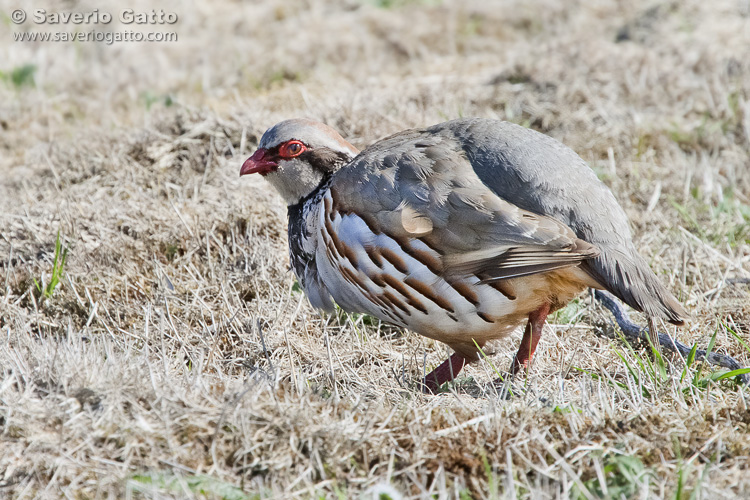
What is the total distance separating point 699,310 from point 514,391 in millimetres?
1252

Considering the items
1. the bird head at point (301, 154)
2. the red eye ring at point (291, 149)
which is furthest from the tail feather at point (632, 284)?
the red eye ring at point (291, 149)

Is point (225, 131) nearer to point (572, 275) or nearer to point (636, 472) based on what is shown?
point (572, 275)

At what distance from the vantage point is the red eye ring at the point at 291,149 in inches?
158

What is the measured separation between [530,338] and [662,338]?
63cm

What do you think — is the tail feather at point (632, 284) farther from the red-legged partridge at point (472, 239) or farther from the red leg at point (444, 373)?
the red leg at point (444, 373)

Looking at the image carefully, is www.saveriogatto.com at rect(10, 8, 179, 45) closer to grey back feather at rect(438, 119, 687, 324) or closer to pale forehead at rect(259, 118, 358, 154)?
pale forehead at rect(259, 118, 358, 154)

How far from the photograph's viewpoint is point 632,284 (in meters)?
3.12

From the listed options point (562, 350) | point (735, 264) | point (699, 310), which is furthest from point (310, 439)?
point (735, 264)

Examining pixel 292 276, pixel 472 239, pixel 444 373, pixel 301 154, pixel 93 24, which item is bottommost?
pixel 444 373

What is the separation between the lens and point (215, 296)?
4.12m

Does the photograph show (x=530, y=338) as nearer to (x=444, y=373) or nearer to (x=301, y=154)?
(x=444, y=373)

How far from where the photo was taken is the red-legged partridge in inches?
125

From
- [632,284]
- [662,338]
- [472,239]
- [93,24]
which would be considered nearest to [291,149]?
[472,239]

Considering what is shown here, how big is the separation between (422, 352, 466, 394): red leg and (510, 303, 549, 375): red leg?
0.25m
